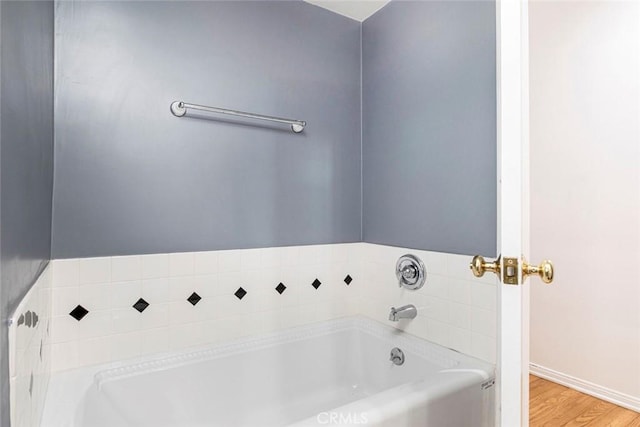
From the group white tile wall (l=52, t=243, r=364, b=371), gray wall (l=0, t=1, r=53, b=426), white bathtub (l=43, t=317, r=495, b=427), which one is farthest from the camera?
white tile wall (l=52, t=243, r=364, b=371)

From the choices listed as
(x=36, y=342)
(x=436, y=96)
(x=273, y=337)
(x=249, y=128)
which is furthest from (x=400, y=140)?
(x=36, y=342)

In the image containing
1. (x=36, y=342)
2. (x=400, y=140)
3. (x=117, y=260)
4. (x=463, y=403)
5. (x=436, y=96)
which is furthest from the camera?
(x=400, y=140)

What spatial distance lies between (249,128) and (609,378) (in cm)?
249

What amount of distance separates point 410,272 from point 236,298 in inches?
35.7

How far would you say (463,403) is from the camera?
1.31 meters

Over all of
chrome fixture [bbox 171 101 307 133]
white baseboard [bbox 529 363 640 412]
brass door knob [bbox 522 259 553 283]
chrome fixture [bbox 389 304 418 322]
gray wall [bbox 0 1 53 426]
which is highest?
chrome fixture [bbox 171 101 307 133]

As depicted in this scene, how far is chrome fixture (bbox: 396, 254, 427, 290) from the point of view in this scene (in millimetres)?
1732

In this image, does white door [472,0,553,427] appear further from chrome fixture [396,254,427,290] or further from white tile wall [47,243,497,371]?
chrome fixture [396,254,427,290]

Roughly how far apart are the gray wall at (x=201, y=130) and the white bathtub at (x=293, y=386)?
52 cm

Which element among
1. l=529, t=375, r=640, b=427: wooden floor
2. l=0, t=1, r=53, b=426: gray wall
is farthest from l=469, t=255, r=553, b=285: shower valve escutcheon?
l=529, t=375, r=640, b=427: wooden floor

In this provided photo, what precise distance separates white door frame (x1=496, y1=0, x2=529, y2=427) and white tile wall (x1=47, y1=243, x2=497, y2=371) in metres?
0.63

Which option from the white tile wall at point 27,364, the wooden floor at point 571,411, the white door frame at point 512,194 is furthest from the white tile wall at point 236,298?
the wooden floor at point 571,411

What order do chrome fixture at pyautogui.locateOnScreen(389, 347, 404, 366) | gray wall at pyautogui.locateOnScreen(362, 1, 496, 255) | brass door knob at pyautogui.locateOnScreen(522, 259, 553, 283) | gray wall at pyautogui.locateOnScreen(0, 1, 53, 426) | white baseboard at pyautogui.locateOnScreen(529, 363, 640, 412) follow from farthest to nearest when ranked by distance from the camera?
white baseboard at pyautogui.locateOnScreen(529, 363, 640, 412) < chrome fixture at pyautogui.locateOnScreen(389, 347, 404, 366) < gray wall at pyautogui.locateOnScreen(362, 1, 496, 255) < brass door knob at pyautogui.locateOnScreen(522, 259, 553, 283) < gray wall at pyautogui.locateOnScreen(0, 1, 53, 426)

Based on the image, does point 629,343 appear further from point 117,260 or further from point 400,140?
point 117,260
